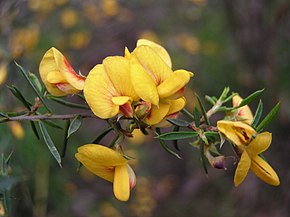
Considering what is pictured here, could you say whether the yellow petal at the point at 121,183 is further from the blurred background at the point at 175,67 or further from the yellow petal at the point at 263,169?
the blurred background at the point at 175,67

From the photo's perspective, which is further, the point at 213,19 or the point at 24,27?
the point at 213,19

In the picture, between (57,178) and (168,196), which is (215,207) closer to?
(168,196)

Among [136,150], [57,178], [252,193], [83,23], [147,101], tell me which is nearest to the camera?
[147,101]

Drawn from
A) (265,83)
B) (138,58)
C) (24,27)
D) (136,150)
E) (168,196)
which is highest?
(138,58)

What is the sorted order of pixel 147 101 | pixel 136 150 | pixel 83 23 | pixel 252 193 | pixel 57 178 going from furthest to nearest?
pixel 83 23
pixel 136 150
pixel 252 193
pixel 57 178
pixel 147 101

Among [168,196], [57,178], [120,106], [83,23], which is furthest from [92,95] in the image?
[83,23]

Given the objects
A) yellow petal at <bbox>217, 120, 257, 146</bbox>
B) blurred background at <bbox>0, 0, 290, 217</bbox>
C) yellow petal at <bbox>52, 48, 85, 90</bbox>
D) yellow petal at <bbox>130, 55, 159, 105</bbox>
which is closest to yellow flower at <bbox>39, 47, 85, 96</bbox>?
yellow petal at <bbox>52, 48, 85, 90</bbox>

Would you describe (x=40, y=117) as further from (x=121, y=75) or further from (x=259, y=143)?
(x=259, y=143)

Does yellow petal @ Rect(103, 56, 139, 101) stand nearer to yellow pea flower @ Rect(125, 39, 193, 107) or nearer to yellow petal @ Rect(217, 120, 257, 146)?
yellow pea flower @ Rect(125, 39, 193, 107)
